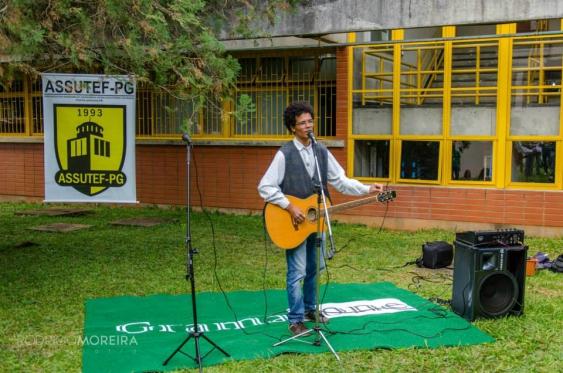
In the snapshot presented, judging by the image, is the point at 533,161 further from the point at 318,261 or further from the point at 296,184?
the point at 318,261

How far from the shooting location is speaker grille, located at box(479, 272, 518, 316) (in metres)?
5.63

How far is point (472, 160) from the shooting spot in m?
10.2

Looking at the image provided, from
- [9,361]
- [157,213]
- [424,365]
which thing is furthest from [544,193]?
[9,361]

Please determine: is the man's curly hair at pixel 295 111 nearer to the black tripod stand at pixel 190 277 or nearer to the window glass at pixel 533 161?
the black tripod stand at pixel 190 277

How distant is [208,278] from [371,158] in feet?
15.1

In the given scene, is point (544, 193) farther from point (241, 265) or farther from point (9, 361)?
point (9, 361)

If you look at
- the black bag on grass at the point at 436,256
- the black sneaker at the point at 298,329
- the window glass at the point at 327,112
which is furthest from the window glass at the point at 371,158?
the black sneaker at the point at 298,329

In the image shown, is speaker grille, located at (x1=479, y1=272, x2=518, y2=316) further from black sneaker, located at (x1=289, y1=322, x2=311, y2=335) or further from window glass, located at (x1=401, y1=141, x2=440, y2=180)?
window glass, located at (x1=401, y1=141, x2=440, y2=180)

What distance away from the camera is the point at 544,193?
9.65 meters

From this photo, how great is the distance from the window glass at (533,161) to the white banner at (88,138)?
19.4ft

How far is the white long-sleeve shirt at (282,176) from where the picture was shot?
5.11 meters

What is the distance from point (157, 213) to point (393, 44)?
5533 mm

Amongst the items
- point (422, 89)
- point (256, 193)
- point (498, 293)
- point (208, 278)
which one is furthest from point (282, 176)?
point (256, 193)

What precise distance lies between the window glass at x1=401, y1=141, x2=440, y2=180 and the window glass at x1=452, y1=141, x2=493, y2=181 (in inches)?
12.1
